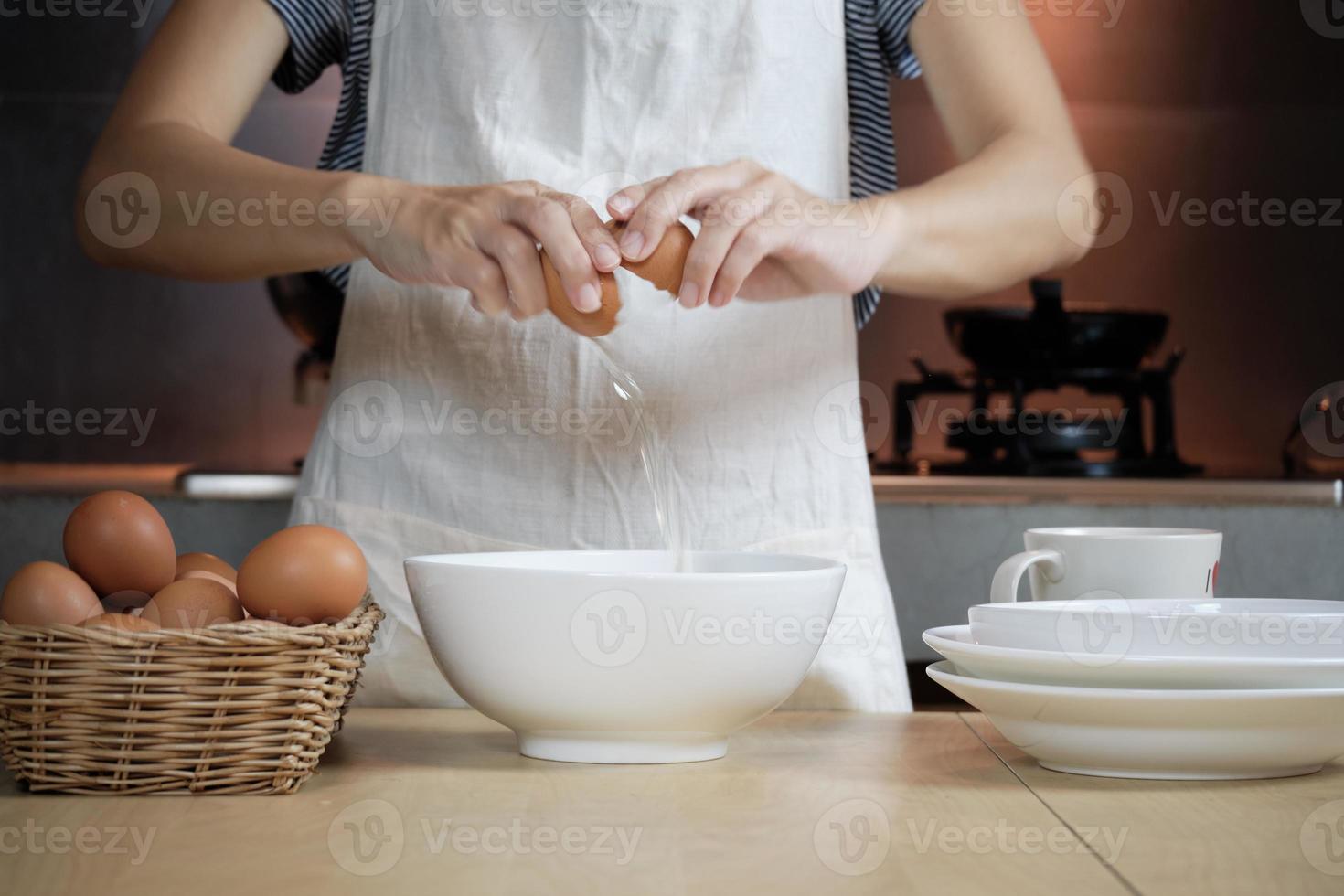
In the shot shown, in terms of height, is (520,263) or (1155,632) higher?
(520,263)

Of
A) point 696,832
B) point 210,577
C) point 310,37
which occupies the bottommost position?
point 696,832

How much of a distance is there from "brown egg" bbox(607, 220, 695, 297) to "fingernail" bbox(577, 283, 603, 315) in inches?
1.0

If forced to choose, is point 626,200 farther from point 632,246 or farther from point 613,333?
point 613,333

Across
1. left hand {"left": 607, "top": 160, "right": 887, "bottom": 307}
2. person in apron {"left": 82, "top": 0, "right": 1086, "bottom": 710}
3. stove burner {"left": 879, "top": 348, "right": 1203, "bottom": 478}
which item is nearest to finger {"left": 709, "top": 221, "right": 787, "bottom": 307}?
left hand {"left": 607, "top": 160, "right": 887, "bottom": 307}

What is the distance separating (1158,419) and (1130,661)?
5.26ft

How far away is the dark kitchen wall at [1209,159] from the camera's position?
2566 millimetres

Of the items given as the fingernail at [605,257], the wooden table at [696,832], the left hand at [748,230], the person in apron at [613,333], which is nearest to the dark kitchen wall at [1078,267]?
the person in apron at [613,333]

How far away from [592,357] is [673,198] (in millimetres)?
336

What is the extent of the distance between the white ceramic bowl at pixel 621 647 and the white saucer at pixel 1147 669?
0.09m

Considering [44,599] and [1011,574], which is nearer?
[44,599]

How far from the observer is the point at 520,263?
2.63ft

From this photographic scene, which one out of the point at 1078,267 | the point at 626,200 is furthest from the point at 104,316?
the point at 626,200

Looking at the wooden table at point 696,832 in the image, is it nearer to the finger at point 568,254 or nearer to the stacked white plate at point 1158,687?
the stacked white plate at point 1158,687

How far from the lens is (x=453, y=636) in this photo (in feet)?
2.15
